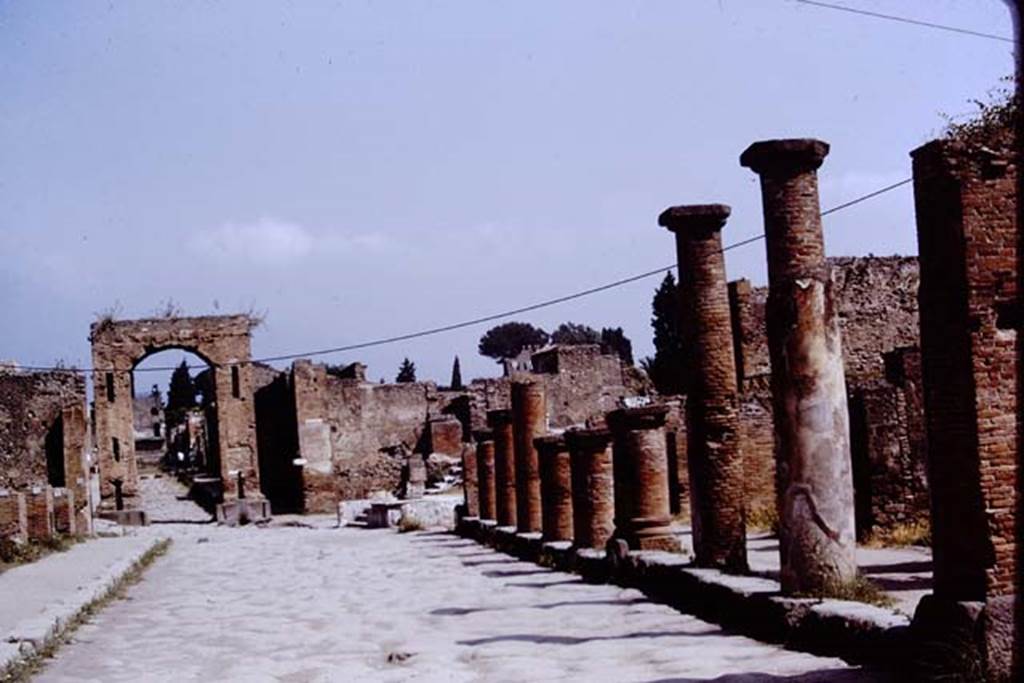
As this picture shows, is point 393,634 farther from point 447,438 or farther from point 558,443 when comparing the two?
point 447,438

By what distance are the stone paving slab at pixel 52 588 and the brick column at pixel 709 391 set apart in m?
5.19

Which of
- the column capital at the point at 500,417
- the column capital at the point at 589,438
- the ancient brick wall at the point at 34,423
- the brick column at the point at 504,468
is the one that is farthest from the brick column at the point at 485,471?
the ancient brick wall at the point at 34,423

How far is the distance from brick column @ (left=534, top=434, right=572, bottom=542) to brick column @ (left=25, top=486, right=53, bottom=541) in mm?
9697

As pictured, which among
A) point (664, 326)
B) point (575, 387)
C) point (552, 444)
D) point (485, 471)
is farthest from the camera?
point (664, 326)

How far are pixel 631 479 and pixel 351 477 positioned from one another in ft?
83.9

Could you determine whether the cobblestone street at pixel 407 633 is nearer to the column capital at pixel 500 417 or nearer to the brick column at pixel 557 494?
the brick column at pixel 557 494

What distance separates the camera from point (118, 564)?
52.8 feet

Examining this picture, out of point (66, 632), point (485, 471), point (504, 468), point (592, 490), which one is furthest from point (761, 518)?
point (66, 632)

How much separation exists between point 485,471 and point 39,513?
7600 millimetres

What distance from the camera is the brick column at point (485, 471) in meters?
20.3

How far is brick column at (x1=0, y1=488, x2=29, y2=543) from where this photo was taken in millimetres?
18159

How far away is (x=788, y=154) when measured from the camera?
8273 mm

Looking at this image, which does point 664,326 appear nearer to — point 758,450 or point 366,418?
point 366,418

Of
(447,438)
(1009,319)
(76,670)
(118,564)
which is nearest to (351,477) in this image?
(447,438)
